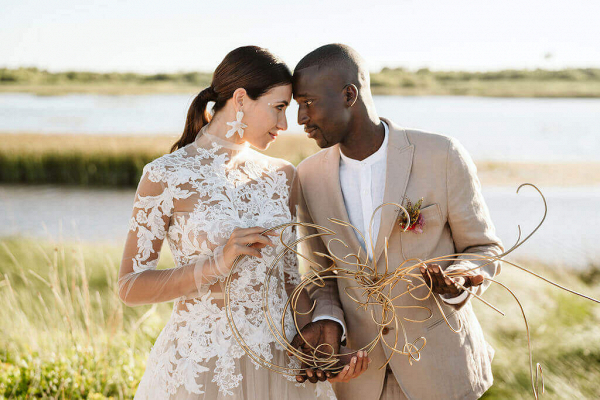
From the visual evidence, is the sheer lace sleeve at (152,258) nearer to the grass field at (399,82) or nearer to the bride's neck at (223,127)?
the bride's neck at (223,127)

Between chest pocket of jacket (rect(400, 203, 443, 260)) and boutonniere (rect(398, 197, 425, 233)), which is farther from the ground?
boutonniere (rect(398, 197, 425, 233))

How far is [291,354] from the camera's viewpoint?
2.45m

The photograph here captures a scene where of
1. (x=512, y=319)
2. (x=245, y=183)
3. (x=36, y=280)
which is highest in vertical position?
(x=245, y=183)

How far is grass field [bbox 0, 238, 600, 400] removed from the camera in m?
4.14

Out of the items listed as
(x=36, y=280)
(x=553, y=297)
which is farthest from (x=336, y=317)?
(x=36, y=280)

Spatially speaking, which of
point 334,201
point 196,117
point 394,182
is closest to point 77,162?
point 196,117

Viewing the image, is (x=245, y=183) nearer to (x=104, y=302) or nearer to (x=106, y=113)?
(x=104, y=302)

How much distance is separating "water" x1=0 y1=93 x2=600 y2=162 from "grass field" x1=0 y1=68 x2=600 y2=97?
40 centimetres

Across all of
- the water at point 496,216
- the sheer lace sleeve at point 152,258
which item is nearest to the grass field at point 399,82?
the water at point 496,216

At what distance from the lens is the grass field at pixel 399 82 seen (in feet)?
79.8

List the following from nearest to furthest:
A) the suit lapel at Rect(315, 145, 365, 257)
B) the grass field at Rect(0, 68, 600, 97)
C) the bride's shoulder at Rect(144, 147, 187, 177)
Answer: the bride's shoulder at Rect(144, 147, 187, 177) < the suit lapel at Rect(315, 145, 365, 257) < the grass field at Rect(0, 68, 600, 97)

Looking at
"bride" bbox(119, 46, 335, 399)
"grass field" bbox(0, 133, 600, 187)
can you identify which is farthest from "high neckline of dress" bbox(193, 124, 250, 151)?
"grass field" bbox(0, 133, 600, 187)

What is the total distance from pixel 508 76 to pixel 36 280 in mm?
25834

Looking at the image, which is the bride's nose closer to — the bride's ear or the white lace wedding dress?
the bride's ear
